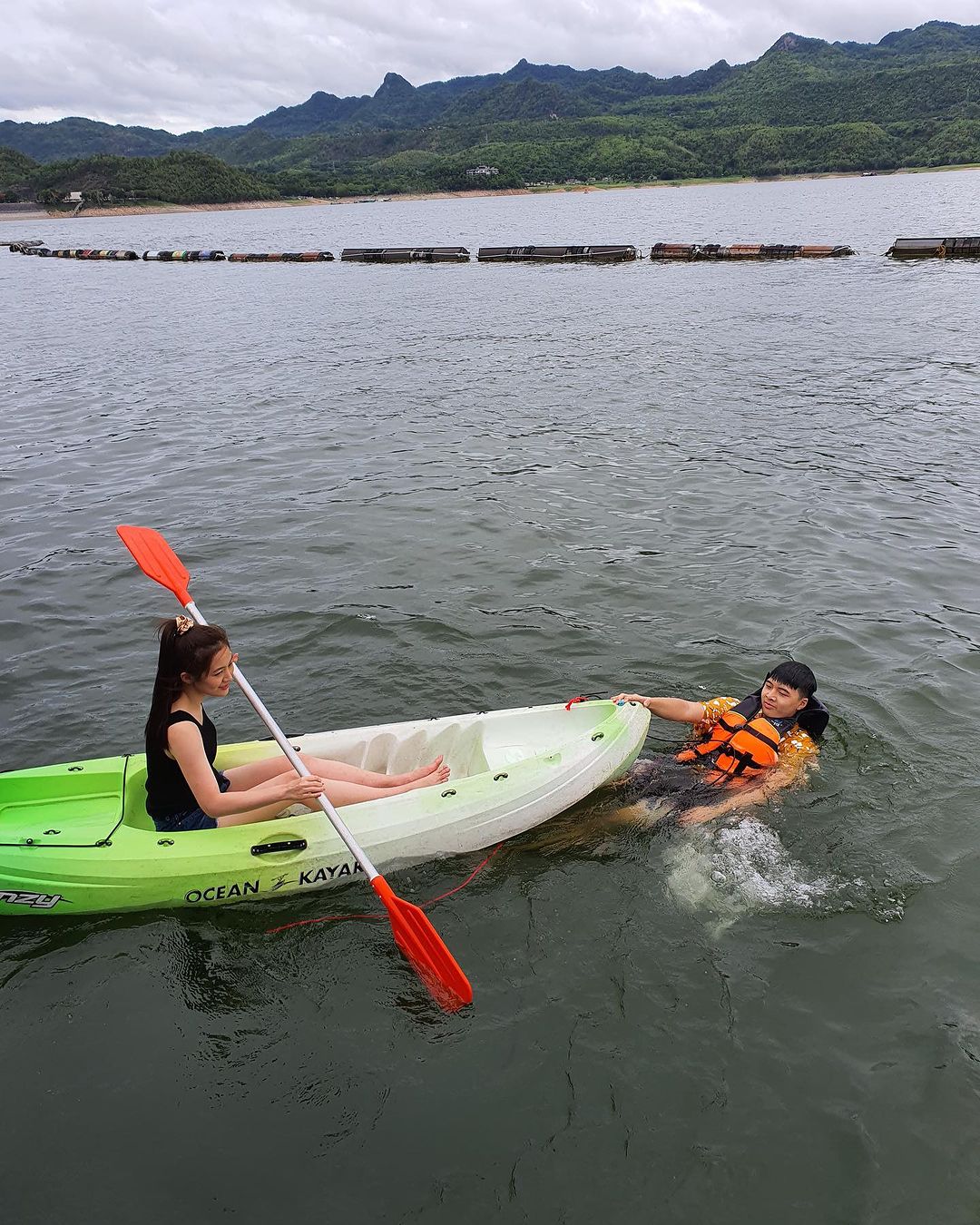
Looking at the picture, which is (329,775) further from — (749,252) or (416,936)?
(749,252)

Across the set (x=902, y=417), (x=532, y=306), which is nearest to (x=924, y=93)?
(x=532, y=306)

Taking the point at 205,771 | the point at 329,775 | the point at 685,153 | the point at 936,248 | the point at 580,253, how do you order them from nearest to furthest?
the point at 205,771 → the point at 329,775 → the point at 936,248 → the point at 580,253 → the point at 685,153

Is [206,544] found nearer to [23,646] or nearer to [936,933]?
[23,646]

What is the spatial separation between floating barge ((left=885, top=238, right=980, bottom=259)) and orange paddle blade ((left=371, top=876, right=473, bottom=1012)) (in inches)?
1665

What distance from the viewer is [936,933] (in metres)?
5.14

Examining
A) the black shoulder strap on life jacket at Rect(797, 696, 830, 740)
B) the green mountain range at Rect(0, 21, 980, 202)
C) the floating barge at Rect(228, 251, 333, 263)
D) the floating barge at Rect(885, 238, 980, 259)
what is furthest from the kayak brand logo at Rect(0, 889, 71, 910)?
the green mountain range at Rect(0, 21, 980, 202)

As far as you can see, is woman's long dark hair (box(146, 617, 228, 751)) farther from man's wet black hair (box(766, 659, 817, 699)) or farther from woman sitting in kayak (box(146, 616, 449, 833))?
man's wet black hair (box(766, 659, 817, 699))

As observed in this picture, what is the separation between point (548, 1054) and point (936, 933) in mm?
2486

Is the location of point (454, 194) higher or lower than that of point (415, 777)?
higher

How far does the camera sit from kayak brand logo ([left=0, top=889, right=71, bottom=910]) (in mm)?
→ 5312

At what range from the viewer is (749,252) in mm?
41062

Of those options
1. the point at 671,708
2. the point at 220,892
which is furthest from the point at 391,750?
the point at 671,708

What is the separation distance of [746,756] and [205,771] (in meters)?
3.72

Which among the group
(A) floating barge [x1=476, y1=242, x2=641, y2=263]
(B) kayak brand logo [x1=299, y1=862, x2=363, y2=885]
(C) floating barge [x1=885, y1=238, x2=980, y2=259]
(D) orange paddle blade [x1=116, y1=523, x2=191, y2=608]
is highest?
(C) floating barge [x1=885, y1=238, x2=980, y2=259]
